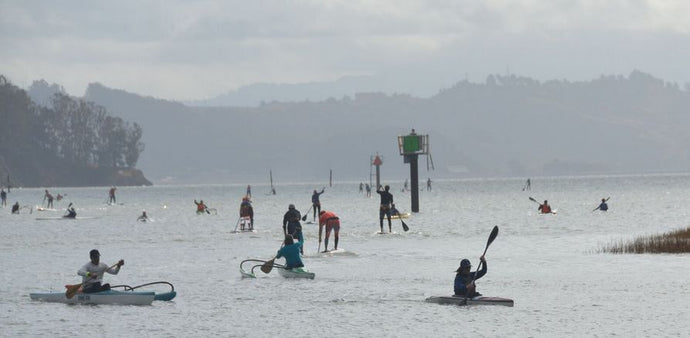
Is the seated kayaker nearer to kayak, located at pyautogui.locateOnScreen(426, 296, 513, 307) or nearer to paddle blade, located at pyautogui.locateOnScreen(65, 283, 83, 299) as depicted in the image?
paddle blade, located at pyautogui.locateOnScreen(65, 283, 83, 299)

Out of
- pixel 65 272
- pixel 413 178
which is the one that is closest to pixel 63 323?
pixel 65 272

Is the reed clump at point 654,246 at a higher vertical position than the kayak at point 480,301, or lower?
higher

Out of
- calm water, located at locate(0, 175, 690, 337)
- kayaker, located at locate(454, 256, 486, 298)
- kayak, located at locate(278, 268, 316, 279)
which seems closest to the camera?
calm water, located at locate(0, 175, 690, 337)

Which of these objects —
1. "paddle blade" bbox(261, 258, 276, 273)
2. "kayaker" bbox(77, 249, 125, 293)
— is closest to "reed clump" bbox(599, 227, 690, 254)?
"paddle blade" bbox(261, 258, 276, 273)

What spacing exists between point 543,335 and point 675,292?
859cm

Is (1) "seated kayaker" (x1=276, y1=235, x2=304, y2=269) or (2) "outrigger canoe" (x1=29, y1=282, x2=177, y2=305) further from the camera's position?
(1) "seated kayaker" (x1=276, y1=235, x2=304, y2=269)

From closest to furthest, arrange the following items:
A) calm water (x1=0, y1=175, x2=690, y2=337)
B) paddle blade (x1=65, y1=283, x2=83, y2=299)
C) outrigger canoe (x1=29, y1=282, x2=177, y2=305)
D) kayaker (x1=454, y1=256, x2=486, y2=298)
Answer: calm water (x1=0, y1=175, x2=690, y2=337) → kayaker (x1=454, y1=256, x2=486, y2=298) → outrigger canoe (x1=29, y1=282, x2=177, y2=305) → paddle blade (x1=65, y1=283, x2=83, y2=299)

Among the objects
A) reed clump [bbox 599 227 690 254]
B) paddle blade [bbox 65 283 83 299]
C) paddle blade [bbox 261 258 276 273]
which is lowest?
paddle blade [bbox 65 283 83 299]

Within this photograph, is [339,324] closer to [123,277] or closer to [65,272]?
[123,277]

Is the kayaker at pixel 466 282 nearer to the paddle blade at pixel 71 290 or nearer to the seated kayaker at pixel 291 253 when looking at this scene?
the seated kayaker at pixel 291 253

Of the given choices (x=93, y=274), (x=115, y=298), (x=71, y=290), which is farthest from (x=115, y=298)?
(x=71, y=290)

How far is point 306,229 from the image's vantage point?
73625 mm

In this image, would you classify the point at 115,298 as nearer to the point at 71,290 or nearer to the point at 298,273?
the point at 71,290

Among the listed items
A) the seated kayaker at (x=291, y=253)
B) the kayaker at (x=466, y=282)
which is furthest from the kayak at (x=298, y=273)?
the kayaker at (x=466, y=282)
